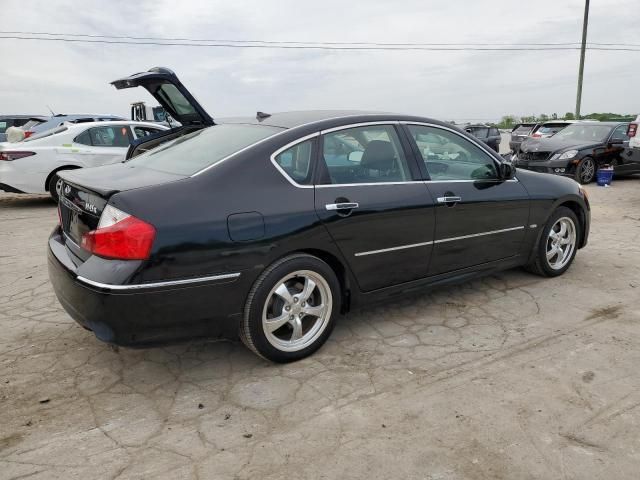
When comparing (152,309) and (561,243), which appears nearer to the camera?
(152,309)

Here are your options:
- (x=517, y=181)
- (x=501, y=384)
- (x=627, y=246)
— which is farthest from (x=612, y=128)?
(x=501, y=384)

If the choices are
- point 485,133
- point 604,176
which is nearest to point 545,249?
point 604,176

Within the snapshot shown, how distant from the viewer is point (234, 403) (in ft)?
9.07

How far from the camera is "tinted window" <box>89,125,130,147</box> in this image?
9.04m

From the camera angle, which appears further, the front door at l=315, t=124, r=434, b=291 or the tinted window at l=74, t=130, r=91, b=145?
the tinted window at l=74, t=130, r=91, b=145

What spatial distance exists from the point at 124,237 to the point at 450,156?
8.45 ft

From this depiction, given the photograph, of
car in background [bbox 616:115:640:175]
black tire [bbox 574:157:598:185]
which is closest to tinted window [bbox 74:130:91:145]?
black tire [bbox 574:157:598:185]

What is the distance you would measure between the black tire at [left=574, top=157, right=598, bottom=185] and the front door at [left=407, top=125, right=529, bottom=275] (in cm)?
815

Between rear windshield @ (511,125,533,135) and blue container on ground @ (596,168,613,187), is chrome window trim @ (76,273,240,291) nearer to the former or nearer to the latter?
blue container on ground @ (596,168,613,187)

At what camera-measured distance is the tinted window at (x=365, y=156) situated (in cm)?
332

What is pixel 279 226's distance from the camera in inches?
115

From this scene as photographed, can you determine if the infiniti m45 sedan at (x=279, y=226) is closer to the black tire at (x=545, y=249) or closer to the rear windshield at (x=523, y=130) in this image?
the black tire at (x=545, y=249)

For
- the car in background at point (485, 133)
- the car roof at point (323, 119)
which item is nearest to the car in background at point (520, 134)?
the car in background at point (485, 133)

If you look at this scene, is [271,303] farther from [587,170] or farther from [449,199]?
[587,170]
